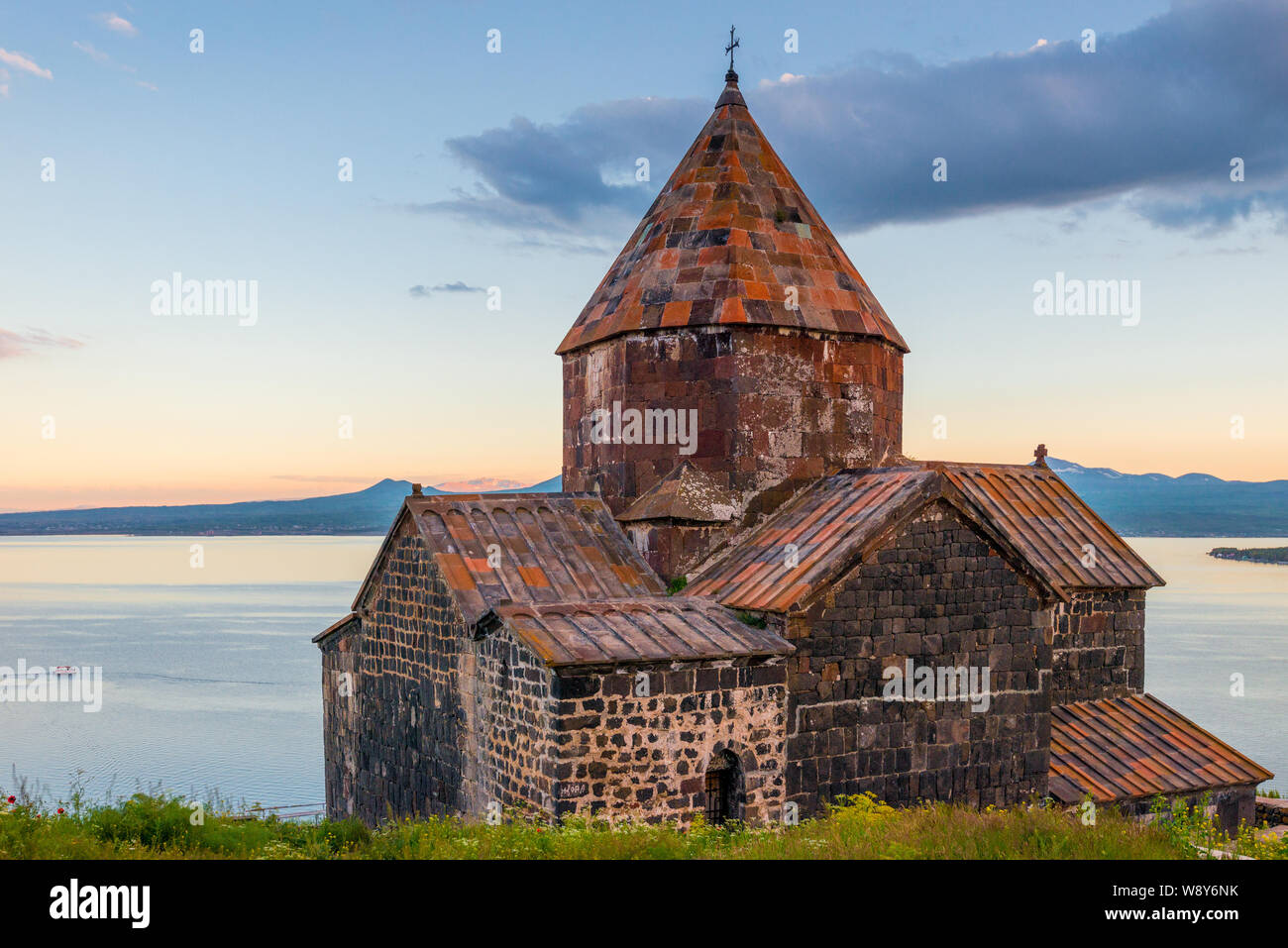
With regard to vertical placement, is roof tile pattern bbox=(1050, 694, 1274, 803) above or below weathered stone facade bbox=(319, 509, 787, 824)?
below

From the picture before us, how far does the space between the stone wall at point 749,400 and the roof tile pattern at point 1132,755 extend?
4.24 metres

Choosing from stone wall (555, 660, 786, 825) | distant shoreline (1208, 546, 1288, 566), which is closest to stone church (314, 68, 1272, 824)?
stone wall (555, 660, 786, 825)

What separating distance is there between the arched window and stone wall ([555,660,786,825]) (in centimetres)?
8

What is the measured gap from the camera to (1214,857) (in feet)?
23.2

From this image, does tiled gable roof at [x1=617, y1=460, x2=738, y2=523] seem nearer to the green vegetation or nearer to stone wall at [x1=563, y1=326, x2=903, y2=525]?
stone wall at [x1=563, y1=326, x2=903, y2=525]

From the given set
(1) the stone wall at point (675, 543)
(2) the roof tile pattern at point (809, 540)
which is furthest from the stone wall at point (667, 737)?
(1) the stone wall at point (675, 543)

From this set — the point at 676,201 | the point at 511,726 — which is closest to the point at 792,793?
the point at 511,726

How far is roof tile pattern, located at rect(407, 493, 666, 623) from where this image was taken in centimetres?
1109

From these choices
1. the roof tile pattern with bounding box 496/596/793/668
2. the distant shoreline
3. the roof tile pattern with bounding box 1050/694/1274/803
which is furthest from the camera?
the distant shoreline

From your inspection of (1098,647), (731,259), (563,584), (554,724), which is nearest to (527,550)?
(563,584)

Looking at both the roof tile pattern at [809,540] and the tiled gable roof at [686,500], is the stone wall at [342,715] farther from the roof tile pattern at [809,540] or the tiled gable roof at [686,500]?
the roof tile pattern at [809,540]

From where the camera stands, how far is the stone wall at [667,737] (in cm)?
923

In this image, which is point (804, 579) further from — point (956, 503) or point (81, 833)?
point (81, 833)
